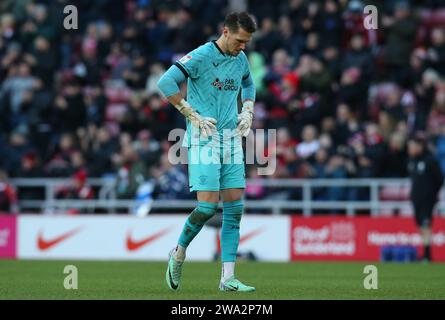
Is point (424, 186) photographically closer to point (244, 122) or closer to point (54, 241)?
point (54, 241)

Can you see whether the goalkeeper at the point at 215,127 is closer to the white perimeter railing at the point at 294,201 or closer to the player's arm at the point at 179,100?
the player's arm at the point at 179,100

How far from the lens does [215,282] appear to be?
13.2 m

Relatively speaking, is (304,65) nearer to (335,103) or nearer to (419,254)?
(335,103)

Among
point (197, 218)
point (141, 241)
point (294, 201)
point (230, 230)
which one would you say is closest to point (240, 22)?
point (197, 218)

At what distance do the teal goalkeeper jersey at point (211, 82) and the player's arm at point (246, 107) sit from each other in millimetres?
81

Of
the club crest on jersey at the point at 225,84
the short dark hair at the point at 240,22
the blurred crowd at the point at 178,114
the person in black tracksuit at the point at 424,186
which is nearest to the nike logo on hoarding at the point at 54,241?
the blurred crowd at the point at 178,114

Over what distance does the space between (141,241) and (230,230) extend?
449 inches

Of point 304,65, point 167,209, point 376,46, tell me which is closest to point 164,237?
point 167,209

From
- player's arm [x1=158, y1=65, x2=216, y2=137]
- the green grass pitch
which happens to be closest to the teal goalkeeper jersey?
player's arm [x1=158, y1=65, x2=216, y2=137]

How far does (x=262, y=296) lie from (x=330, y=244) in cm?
1178

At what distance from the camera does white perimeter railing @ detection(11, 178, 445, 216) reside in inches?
872

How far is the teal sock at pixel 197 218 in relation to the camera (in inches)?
447

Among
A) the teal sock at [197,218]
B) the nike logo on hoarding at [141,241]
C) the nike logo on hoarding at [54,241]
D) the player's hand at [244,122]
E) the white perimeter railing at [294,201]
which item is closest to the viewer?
the teal sock at [197,218]

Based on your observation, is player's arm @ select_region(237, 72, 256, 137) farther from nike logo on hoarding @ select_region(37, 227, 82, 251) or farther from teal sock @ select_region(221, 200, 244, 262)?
nike logo on hoarding @ select_region(37, 227, 82, 251)
